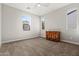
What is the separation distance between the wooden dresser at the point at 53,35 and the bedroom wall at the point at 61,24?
0.78ft

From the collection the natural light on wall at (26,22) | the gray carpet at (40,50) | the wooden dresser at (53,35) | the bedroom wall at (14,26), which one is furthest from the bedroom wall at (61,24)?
the natural light on wall at (26,22)

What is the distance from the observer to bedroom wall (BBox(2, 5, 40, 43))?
435 cm

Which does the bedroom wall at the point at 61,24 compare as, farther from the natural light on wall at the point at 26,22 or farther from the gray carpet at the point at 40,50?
the natural light on wall at the point at 26,22

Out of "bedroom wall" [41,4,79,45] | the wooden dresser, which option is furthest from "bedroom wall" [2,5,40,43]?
"bedroom wall" [41,4,79,45]

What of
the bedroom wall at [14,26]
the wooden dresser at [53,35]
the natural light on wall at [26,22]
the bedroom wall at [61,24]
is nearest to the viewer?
the bedroom wall at [61,24]

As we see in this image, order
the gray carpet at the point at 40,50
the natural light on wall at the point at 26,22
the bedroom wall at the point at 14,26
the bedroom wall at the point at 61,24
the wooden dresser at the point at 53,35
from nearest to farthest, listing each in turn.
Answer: the gray carpet at the point at 40,50
the bedroom wall at the point at 61,24
the bedroom wall at the point at 14,26
the wooden dresser at the point at 53,35
the natural light on wall at the point at 26,22

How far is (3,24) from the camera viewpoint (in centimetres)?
430

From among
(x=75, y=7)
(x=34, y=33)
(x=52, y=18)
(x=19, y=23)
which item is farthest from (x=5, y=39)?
(x=75, y=7)

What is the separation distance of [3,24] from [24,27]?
1581 mm

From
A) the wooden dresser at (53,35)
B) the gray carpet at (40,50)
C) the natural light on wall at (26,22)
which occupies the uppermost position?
the natural light on wall at (26,22)

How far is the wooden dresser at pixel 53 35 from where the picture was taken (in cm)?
476

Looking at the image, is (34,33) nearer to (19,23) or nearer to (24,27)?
(24,27)

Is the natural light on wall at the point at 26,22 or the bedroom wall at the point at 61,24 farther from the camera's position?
the natural light on wall at the point at 26,22

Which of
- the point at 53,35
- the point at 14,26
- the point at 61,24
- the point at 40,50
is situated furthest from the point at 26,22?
the point at 40,50
